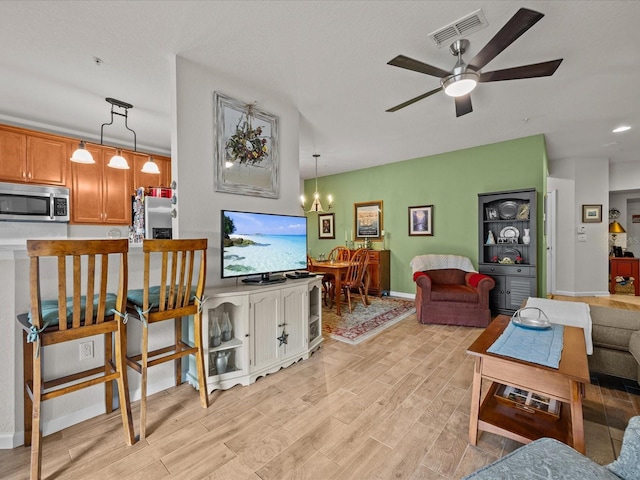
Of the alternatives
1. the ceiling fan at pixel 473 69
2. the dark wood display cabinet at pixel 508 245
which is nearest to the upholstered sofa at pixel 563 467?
the ceiling fan at pixel 473 69

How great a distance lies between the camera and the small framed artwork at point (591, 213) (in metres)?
5.48

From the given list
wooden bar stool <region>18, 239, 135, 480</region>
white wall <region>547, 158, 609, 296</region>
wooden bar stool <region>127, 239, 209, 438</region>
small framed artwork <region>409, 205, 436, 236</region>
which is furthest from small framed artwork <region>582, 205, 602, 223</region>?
wooden bar stool <region>18, 239, 135, 480</region>

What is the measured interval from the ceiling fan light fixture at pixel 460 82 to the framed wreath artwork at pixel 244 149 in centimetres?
167

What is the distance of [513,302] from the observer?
4.07 metres

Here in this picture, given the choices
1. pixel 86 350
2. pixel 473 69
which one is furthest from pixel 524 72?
pixel 86 350

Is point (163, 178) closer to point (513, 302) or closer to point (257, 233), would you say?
point (257, 233)

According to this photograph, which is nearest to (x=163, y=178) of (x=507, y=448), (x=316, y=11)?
(x=316, y=11)

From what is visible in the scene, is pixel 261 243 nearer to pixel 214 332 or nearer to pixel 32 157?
pixel 214 332

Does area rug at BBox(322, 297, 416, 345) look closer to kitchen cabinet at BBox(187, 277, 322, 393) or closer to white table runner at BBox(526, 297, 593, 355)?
kitchen cabinet at BBox(187, 277, 322, 393)

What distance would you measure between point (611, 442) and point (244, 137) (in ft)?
11.1

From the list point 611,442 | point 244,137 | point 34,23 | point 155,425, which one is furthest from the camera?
point 244,137

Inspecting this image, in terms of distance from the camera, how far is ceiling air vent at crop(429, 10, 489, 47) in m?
1.92

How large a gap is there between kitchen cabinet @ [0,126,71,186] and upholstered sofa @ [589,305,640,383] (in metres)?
5.87

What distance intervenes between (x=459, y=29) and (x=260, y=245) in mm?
2203
